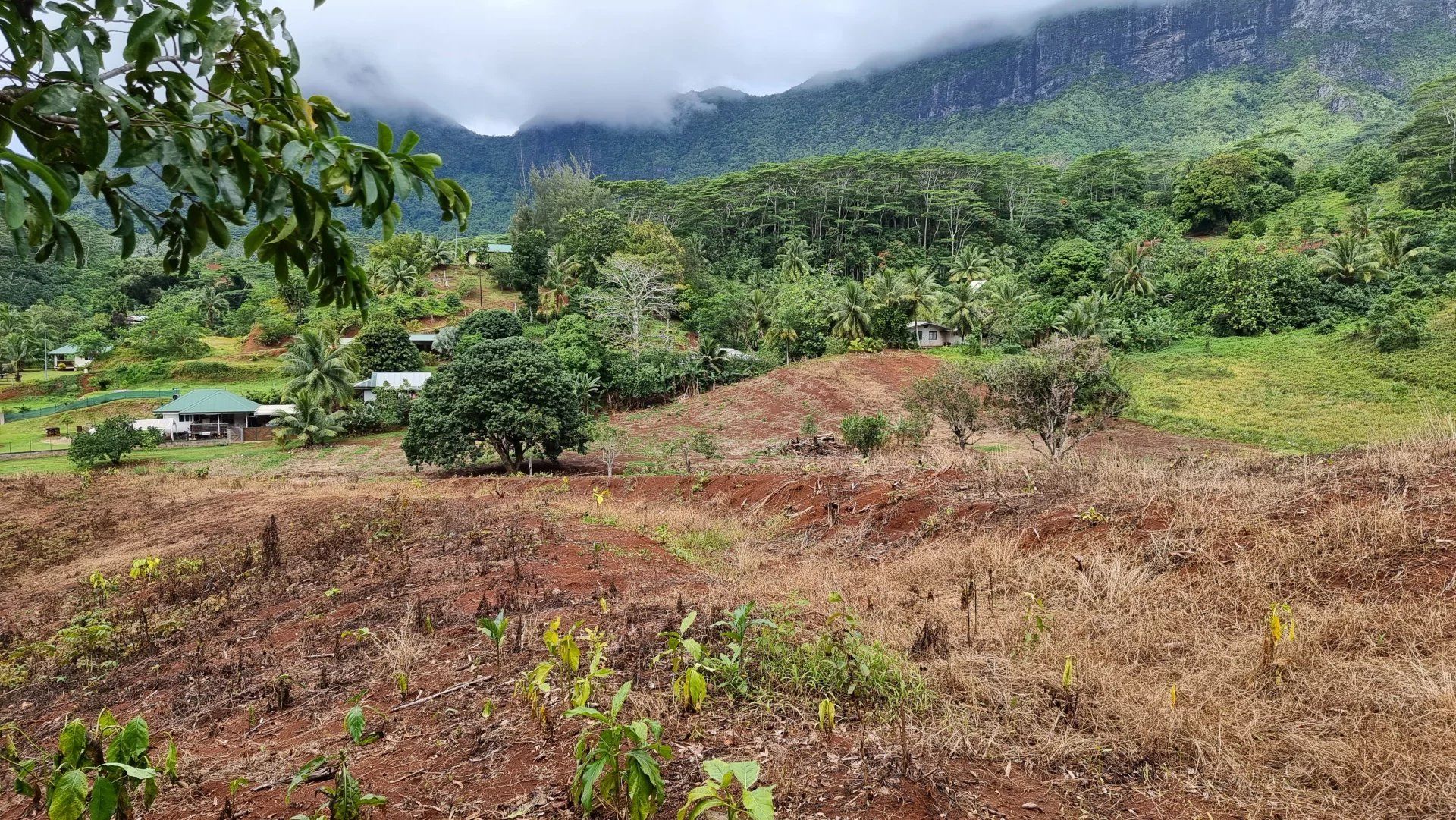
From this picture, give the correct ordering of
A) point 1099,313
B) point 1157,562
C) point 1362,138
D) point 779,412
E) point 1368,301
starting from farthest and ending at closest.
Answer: point 1362,138
point 1099,313
point 1368,301
point 779,412
point 1157,562

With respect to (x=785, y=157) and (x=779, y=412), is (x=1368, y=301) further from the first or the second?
(x=785, y=157)

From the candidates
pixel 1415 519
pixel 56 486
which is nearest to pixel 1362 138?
pixel 1415 519

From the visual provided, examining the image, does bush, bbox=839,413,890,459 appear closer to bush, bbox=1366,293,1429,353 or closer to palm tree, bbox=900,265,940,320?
palm tree, bbox=900,265,940,320

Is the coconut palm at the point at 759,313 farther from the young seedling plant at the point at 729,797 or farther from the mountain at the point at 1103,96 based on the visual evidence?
the mountain at the point at 1103,96

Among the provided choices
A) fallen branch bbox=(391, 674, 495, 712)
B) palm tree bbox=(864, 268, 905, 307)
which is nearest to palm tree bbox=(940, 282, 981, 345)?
palm tree bbox=(864, 268, 905, 307)

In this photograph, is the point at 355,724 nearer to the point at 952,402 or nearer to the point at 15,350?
the point at 952,402

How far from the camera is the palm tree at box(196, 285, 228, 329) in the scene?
53969 millimetres

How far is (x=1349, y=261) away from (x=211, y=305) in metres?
74.8

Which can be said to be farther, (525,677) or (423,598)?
(423,598)

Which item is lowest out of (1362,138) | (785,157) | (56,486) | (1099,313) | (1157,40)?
(56,486)

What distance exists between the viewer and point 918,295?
134 ft

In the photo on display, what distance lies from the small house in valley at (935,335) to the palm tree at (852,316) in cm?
548

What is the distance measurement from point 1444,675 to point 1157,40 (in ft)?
517

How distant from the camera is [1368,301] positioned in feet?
107
